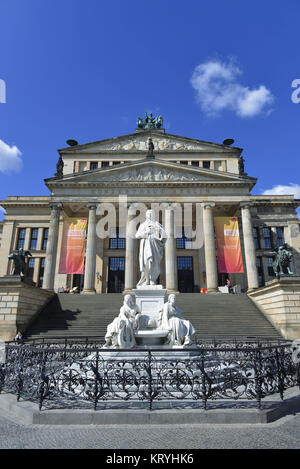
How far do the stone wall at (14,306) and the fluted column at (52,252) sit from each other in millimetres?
7461

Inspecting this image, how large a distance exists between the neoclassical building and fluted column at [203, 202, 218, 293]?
0.11 metres

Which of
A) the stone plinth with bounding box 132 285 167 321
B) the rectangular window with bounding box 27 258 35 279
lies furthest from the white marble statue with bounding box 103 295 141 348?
the rectangular window with bounding box 27 258 35 279

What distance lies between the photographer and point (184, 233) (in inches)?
1647

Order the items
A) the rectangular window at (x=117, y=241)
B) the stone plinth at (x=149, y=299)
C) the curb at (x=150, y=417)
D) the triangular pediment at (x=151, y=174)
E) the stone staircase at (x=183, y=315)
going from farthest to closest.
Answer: the rectangular window at (x=117, y=241) < the triangular pediment at (x=151, y=174) < the stone staircase at (x=183, y=315) < the stone plinth at (x=149, y=299) < the curb at (x=150, y=417)

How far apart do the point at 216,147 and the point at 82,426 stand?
43041mm

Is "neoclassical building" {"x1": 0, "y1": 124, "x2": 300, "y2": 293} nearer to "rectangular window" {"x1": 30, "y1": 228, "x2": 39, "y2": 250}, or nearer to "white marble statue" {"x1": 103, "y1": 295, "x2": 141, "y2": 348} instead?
"rectangular window" {"x1": 30, "y1": 228, "x2": 39, "y2": 250}

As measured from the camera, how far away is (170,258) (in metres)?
32.6

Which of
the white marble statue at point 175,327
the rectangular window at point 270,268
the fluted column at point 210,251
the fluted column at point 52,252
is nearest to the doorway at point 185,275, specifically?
the fluted column at point 210,251

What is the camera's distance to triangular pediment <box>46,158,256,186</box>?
115 feet

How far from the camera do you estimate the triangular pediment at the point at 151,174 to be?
35188mm

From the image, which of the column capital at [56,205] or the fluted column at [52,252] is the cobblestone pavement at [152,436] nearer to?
the fluted column at [52,252]

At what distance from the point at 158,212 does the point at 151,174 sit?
4745 mm
